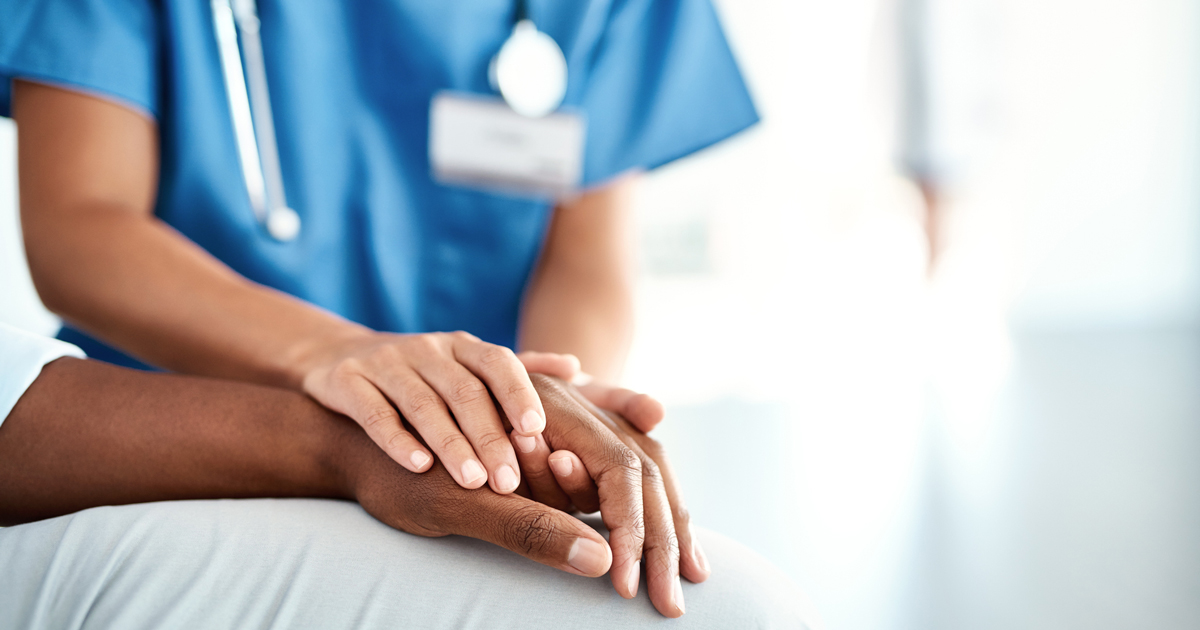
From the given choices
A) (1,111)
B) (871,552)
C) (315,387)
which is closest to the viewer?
(315,387)

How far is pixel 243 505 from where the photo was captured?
1.59 feet

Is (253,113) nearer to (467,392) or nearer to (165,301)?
(165,301)

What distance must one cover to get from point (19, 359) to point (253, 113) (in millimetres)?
432

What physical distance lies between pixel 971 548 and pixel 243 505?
47.4 inches

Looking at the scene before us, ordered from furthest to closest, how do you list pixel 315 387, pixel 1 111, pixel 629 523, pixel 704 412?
1. pixel 704 412
2. pixel 1 111
3. pixel 315 387
4. pixel 629 523

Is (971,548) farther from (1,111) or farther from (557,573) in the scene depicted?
(1,111)

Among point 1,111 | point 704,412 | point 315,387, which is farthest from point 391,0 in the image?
point 704,412

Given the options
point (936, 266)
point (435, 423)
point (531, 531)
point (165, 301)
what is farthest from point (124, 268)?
point (936, 266)

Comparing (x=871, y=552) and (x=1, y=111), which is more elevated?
(x=1, y=111)

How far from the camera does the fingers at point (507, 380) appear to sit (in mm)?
479

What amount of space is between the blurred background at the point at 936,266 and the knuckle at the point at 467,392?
3.49 feet

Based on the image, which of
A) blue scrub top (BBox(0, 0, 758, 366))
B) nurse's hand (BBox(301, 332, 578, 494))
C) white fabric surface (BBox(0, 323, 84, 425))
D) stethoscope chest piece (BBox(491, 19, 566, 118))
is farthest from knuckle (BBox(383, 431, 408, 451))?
stethoscope chest piece (BBox(491, 19, 566, 118))

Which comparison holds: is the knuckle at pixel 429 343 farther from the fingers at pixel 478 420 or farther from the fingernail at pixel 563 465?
the fingernail at pixel 563 465

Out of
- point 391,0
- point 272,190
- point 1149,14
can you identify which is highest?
point 1149,14
